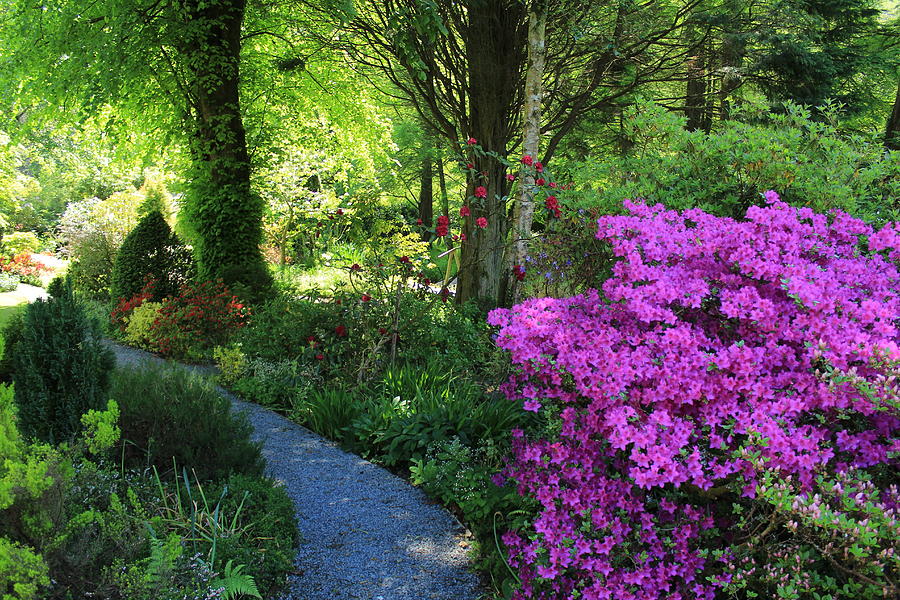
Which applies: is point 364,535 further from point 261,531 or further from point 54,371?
point 54,371

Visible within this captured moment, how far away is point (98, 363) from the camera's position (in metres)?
3.39

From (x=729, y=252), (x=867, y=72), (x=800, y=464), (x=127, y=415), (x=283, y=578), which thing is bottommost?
(x=283, y=578)

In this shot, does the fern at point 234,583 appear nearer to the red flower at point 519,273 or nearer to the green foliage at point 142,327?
the red flower at point 519,273

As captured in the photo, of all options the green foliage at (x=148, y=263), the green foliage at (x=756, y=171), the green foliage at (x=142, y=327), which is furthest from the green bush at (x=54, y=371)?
the green foliage at (x=148, y=263)

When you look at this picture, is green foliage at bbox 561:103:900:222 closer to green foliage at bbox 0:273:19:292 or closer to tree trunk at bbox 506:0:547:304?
tree trunk at bbox 506:0:547:304

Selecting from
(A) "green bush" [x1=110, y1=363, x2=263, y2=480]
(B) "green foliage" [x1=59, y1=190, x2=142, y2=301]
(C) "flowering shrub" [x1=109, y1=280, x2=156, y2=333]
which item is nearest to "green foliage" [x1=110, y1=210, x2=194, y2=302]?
(C) "flowering shrub" [x1=109, y1=280, x2=156, y2=333]

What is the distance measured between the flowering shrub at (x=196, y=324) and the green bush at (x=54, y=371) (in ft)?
14.4

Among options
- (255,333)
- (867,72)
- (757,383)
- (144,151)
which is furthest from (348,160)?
(757,383)

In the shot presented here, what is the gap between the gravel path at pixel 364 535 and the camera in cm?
296

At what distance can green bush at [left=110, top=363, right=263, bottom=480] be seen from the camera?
11.7ft

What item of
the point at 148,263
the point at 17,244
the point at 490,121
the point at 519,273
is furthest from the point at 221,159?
the point at 17,244

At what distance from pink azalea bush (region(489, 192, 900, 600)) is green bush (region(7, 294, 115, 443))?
7.28ft

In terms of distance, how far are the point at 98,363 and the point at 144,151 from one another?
8249mm

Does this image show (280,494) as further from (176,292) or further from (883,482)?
(176,292)
